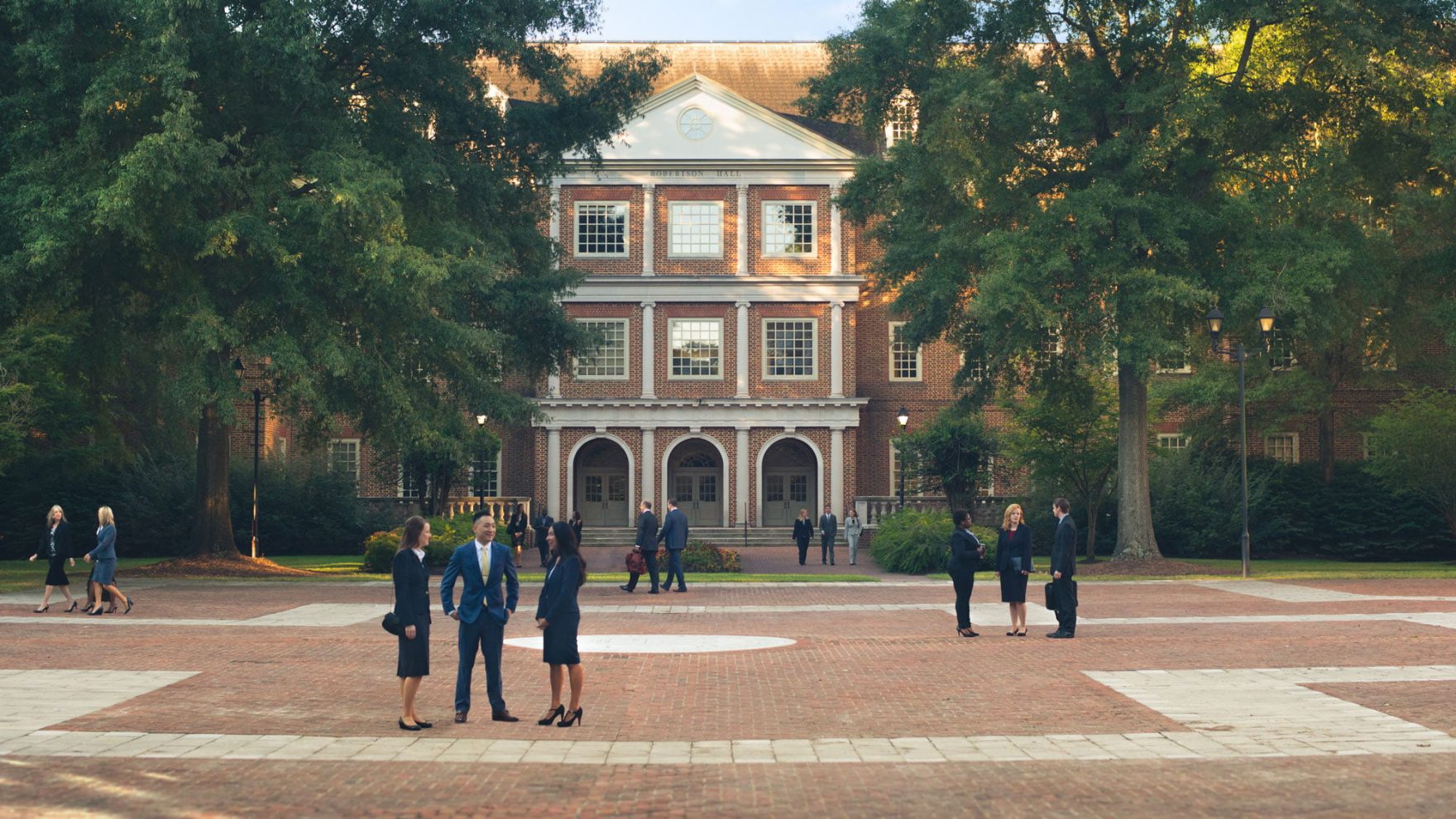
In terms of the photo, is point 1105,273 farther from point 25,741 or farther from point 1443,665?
point 25,741

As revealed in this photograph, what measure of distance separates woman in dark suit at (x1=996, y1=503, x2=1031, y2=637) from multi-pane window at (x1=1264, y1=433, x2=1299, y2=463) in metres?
35.2

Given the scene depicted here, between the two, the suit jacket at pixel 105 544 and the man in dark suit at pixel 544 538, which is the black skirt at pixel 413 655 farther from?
the suit jacket at pixel 105 544

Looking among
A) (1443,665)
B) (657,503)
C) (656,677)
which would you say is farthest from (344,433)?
(1443,665)

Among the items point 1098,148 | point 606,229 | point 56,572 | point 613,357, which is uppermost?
point 606,229

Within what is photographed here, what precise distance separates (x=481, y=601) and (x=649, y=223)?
37550 mm

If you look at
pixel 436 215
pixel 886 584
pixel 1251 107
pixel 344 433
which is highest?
pixel 1251 107

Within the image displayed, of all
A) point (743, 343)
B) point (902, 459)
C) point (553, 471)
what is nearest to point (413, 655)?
point (902, 459)

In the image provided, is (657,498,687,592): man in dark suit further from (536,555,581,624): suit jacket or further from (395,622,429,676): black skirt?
(395,622,429,676): black skirt

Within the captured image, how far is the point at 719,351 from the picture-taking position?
47.8 meters

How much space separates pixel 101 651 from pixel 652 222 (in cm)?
3391

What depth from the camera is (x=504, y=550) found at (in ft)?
35.0

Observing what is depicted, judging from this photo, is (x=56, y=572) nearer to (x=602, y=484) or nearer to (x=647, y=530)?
(x=647, y=530)

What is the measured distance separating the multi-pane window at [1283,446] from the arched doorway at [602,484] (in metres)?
23.0

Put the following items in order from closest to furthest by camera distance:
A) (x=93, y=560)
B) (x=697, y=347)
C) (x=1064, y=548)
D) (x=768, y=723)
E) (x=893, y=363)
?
(x=768, y=723) < (x=1064, y=548) < (x=93, y=560) < (x=697, y=347) < (x=893, y=363)
